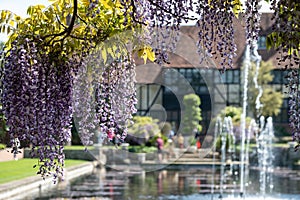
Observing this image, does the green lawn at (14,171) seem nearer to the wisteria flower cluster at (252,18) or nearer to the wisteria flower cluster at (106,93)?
the wisteria flower cluster at (106,93)

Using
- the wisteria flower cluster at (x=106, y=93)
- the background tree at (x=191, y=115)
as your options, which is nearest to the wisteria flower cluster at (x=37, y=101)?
the wisteria flower cluster at (x=106, y=93)

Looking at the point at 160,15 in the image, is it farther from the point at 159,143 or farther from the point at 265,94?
the point at 265,94

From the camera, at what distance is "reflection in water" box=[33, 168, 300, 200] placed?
1251 centimetres

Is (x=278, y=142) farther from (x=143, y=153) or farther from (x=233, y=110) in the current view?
(x=143, y=153)

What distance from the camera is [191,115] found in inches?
1272

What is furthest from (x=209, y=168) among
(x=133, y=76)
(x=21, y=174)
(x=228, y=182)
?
(x=133, y=76)

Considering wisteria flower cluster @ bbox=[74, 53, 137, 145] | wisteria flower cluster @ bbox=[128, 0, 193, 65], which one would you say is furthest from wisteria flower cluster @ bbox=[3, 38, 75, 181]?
wisteria flower cluster @ bbox=[128, 0, 193, 65]

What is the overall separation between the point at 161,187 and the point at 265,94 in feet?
62.9

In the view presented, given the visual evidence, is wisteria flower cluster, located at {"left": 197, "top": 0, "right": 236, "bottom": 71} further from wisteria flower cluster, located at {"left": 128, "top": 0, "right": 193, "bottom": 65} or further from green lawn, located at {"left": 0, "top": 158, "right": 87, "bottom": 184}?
green lawn, located at {"left": 0, "top": 158, "right": 87, "bottom": 184}

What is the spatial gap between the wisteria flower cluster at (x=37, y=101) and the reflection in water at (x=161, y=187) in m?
7.75

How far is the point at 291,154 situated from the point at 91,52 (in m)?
20.4

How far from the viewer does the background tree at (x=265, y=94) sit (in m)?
32.1

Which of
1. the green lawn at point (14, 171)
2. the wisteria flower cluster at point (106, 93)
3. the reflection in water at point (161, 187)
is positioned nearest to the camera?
the wisteria flower cluster at point (106, 93)

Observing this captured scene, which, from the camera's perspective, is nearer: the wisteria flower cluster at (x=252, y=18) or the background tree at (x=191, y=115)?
the wisteria flower cluster at (x=252, y=18)
